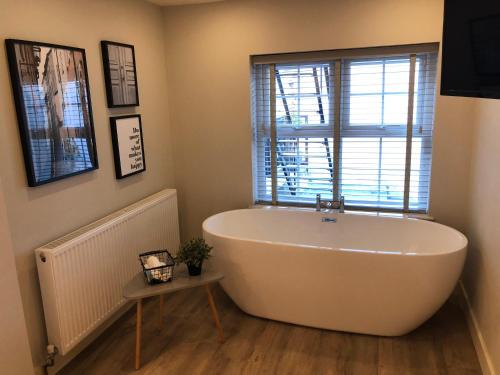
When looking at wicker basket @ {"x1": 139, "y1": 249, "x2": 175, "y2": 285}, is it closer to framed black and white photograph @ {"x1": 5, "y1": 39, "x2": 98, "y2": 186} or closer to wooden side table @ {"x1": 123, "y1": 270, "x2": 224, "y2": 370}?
wooden side table @ {"x1": 123, "y1": 270, "x2": 224, "y2": 370}

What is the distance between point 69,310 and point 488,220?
252 centimetres

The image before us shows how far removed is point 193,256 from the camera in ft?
8.56

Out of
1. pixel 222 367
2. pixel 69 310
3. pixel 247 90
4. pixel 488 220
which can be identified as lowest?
pixel 222 367

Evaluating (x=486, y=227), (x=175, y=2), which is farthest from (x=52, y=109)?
(x=486, y=227)

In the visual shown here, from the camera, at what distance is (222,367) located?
248 centimetres

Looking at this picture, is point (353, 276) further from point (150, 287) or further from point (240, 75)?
point (240, 75)

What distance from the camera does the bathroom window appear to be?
124 inches

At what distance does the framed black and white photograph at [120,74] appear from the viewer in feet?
9.14

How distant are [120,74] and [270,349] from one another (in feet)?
6.99

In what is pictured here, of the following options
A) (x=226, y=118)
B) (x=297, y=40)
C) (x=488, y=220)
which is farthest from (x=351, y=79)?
(x=488, y=220)

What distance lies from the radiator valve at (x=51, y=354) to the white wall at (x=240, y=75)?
5.52 ft

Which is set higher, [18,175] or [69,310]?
[18,175]

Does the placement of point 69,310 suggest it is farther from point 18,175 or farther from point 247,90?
point 247,90

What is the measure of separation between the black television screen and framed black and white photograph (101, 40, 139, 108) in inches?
80.9
